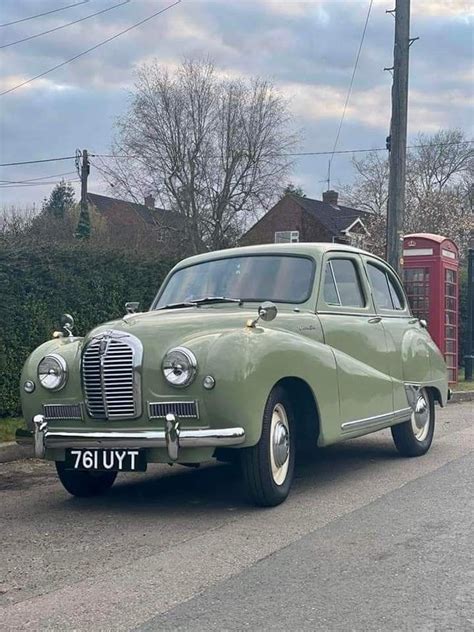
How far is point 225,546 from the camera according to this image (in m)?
5.06

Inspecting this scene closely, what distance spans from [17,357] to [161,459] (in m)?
4.77

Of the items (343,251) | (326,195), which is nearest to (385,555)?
A: (343,251)

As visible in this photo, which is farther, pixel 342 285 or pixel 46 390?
pixel 342 285

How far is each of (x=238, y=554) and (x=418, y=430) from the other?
4027 mm

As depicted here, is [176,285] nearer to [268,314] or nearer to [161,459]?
[268,314]

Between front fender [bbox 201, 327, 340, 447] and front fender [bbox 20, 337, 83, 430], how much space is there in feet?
3.44

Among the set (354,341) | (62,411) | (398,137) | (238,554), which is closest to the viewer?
(238,554)

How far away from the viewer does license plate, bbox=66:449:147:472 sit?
5.65 metres

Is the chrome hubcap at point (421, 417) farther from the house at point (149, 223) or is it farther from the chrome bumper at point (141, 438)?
the house at point (149, 223)

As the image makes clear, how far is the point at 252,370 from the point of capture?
566 cm

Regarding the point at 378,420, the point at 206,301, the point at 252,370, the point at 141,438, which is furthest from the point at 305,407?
the point at 141,438

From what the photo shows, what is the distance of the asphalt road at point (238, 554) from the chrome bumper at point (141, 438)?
1.72 feet

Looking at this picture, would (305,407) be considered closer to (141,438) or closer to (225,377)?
(225,377)

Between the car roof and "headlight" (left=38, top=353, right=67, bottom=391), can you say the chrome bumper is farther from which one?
the car roof
